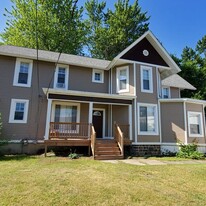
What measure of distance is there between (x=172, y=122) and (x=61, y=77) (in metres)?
8.82

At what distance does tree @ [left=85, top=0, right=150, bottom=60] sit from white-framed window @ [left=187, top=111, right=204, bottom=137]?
18.4 metres

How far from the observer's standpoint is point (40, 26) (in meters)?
22.8

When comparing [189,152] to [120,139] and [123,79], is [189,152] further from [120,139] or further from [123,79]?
[123,79]

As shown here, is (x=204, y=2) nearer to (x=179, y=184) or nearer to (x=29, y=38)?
(x=179, y=184)

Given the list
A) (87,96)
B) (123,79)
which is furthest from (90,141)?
(123,79)

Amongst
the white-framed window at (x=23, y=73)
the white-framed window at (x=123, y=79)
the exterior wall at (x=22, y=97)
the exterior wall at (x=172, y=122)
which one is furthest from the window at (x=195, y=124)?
the white-framed window at (x=23, y=73)

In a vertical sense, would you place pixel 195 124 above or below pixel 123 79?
below

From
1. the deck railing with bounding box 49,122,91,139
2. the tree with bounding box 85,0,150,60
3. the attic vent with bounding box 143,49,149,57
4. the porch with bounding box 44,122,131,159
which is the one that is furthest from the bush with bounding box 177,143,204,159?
the tree with bounding box 85,0,150,60

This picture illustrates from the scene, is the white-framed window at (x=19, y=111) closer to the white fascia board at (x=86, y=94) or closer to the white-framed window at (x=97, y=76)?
the white fascia board at (x=86, y=94)

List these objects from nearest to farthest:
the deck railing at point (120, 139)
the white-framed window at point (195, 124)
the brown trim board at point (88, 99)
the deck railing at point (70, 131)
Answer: the deck railing at point (120, 139)
the deck railing at point (70, 131)
the brown trim board at point (88, 99)
the white-framed window at point (195, 124)

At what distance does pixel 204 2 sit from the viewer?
11828 mm

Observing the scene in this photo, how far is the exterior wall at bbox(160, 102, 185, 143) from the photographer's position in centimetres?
1244

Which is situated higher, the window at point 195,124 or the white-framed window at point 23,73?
the white-framed window at point 23,73

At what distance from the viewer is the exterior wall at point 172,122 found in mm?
12438
